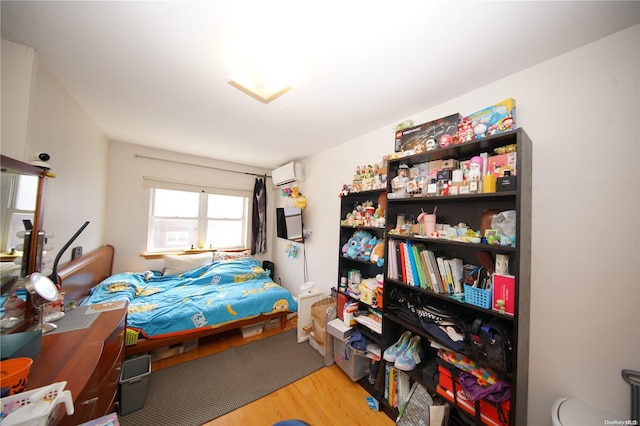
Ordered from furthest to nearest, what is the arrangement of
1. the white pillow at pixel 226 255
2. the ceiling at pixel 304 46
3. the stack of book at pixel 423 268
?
the white pillow at pixel 226 255 → the stack of book at pixel 423 268 → the ceiling at pixel 304 46

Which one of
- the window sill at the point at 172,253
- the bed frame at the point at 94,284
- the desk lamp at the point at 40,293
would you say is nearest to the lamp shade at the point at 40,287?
the desk lamp at the point at 40,293

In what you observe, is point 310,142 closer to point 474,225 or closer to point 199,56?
point 199,56

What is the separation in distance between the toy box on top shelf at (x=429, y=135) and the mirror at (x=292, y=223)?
1.86 m

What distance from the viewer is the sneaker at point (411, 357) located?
143 cm

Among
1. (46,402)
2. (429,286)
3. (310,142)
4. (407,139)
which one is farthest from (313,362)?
(310,142)

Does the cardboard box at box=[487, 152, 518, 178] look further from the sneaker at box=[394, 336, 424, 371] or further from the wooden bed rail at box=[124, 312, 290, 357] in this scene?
the wooden bed rail at box=[124, 312, 290, 357]

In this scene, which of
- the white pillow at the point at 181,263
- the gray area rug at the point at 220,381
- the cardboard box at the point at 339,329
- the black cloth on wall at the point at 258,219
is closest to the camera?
the gray area rug at the point at 220,381

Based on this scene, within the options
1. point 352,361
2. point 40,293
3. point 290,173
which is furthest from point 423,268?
point 290,173

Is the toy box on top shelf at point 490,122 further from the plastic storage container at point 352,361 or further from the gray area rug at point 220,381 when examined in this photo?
the gray area rug at point 220,381

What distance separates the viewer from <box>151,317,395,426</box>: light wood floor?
150 cm

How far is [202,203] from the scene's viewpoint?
3.61 metres

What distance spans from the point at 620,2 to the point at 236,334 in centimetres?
380

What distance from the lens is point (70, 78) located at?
5.11 feet

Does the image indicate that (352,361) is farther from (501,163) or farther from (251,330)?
(501,163)
